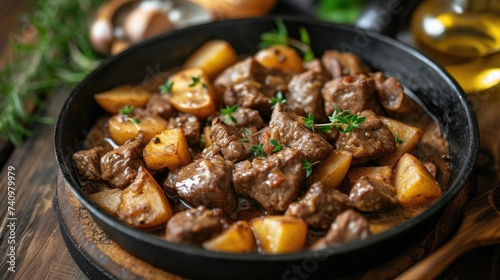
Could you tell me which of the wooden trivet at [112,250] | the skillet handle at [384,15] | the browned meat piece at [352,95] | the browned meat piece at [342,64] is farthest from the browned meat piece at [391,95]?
the skillet handle at [384,15]

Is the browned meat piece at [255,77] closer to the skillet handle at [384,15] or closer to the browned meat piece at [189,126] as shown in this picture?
the browned meat piece at [189,126]

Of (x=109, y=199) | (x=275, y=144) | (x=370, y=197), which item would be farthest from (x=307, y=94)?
(x=109, y=199)

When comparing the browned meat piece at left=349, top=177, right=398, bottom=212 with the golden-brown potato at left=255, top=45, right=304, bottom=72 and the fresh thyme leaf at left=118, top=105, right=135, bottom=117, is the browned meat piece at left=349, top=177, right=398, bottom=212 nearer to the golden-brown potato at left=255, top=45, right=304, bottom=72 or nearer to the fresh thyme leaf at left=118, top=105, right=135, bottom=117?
the golden-brown potato at left=255, top=45, right=304, bottom=72

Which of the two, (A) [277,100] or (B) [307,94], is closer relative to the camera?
(A) [277,100]

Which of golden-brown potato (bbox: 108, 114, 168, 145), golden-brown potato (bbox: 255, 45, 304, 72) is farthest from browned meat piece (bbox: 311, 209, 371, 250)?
golden-brown potato (bbox: 255, 45, 304, 72)

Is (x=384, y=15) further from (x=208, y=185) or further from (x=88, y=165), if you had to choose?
(x=88, y=165)

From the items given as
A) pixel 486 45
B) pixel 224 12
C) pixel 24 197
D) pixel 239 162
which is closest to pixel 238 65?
pixel 239 162

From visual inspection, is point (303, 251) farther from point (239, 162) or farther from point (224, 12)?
point (224, 12)
